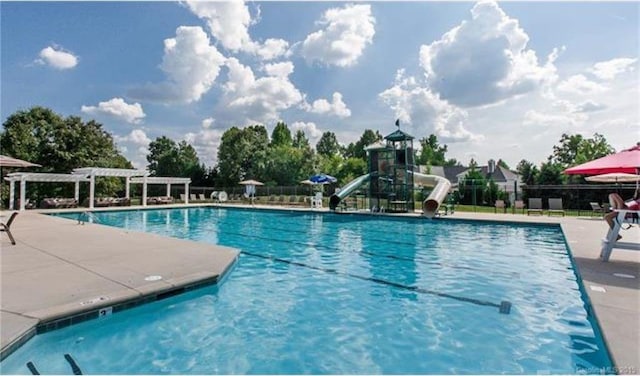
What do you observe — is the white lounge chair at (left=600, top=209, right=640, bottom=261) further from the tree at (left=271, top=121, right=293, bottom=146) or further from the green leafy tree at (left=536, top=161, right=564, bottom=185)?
the tree at (left=271, top=121, right=293, bottom=146)

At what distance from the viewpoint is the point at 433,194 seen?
51.9 ft

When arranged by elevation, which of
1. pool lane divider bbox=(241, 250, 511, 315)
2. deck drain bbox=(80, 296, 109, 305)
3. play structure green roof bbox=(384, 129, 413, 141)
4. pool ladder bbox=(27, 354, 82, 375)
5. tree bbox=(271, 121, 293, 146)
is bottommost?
pool ladder bbox=(27, 354, 82, 375)

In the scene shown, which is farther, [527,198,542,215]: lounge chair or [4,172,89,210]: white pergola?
[4,172,89,210]: white pergola

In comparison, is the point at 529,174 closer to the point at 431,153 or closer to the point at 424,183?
the point at 424,183

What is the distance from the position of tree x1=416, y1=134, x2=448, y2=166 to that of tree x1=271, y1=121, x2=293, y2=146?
65.9ft

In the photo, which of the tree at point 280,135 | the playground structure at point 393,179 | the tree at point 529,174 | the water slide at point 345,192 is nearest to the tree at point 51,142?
the water slide at point 345,192

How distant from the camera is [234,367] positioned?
318 cm

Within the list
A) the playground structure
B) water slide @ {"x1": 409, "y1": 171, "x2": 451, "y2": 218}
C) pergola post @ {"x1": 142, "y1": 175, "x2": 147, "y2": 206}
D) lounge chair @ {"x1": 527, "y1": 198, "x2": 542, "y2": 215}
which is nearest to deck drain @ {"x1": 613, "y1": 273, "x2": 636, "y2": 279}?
water slide @ {"x1": 409, "y1": 171, "x2": 451, "y2": 218}

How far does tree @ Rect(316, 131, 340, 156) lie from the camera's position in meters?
60.6

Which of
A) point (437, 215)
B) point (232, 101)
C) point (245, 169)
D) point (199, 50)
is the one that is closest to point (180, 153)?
point (245, 169)

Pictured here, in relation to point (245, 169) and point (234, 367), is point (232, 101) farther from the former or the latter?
point (234, 367)

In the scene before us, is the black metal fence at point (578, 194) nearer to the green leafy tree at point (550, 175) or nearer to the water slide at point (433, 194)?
the green leafy tree at point (550, 175)

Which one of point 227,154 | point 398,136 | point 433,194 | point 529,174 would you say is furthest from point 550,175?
point 227,154

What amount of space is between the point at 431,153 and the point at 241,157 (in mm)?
33963
